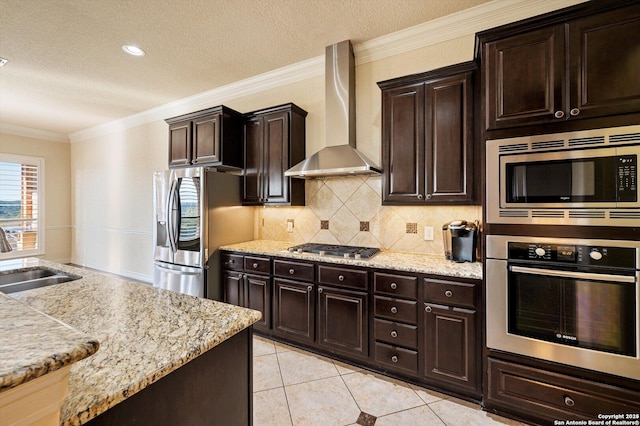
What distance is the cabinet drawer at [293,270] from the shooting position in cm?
257

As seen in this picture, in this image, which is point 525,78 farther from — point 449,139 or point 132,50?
point 132,50

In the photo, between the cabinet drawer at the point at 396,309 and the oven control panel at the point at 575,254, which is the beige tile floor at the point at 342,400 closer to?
the cabinet drawer at the point at 396,309

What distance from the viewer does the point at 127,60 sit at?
3168mm

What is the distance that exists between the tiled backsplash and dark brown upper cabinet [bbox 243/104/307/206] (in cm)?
26

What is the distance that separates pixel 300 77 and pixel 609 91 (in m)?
2.76

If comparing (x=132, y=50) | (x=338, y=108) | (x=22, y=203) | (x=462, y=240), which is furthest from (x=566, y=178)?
(x=22, y=203)

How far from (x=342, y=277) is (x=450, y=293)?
0.85 m

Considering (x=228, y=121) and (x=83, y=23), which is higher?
(x=83, y=23)

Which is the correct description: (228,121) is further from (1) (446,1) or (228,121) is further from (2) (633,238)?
(2) (633,238)

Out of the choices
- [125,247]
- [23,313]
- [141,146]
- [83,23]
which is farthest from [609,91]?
[125,247]

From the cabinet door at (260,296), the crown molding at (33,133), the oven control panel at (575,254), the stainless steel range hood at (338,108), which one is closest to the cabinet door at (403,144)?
the stainless steel range hood at (338,108)

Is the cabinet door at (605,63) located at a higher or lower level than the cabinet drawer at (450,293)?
higher

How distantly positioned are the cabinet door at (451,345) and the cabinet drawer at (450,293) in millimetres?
49

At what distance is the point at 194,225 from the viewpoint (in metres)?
3.04
